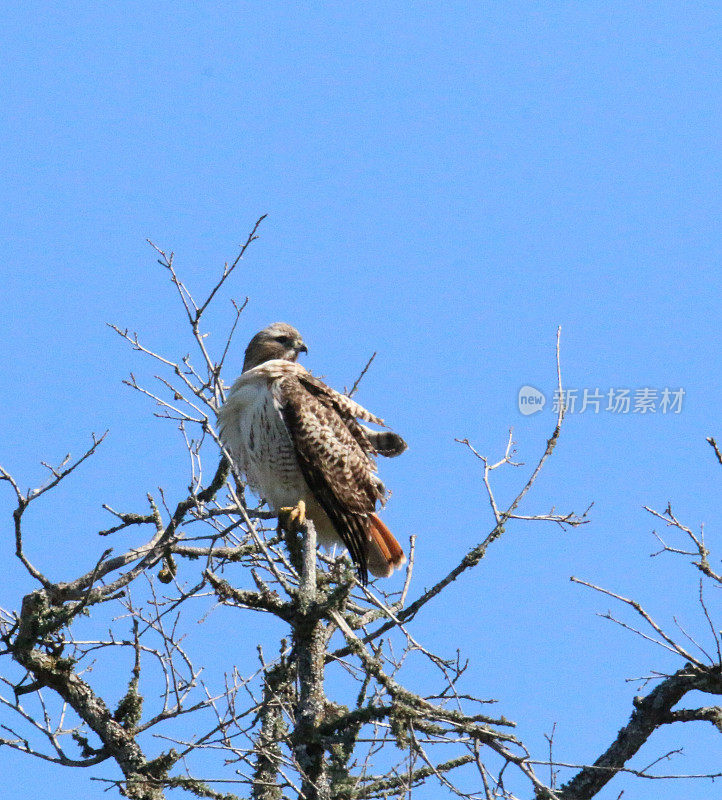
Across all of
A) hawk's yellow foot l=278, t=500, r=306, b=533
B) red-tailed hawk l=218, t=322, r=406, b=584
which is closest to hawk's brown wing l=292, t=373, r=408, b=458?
red-tailed hawk l=218, t=322, r=406, b=584

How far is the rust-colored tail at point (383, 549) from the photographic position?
5.46 metres

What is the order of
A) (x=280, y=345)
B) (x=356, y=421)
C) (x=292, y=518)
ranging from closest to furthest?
(x=292, y=518), (x=356, y=421), (x=280, y=345)

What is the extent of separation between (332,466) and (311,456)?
13cm

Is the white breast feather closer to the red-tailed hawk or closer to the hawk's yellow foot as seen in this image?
the red-tailed hawk

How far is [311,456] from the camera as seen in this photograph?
5406 millimetres

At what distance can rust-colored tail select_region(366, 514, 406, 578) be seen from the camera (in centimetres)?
546

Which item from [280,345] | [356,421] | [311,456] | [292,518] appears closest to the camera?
[292,518]

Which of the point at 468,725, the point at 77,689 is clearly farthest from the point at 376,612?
the point at 77,689

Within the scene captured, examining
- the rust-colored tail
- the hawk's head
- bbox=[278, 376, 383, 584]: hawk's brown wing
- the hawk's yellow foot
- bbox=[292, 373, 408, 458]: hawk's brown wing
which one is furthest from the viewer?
the hawk's head

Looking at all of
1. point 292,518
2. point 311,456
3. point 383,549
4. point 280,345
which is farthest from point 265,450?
point 280,345

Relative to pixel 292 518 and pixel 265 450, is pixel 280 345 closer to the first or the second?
pixel 265 450

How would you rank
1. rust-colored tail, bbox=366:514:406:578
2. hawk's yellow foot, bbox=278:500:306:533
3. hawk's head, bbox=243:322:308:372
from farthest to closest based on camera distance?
hawk's head, bbox=243:322:308:372 → rust-colored tail, bbox=366:514:406:578 → hawk's yellow foot, bbox=278:500:306:533

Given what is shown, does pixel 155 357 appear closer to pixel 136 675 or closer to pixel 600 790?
pixel 136 675

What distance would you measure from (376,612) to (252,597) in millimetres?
673
